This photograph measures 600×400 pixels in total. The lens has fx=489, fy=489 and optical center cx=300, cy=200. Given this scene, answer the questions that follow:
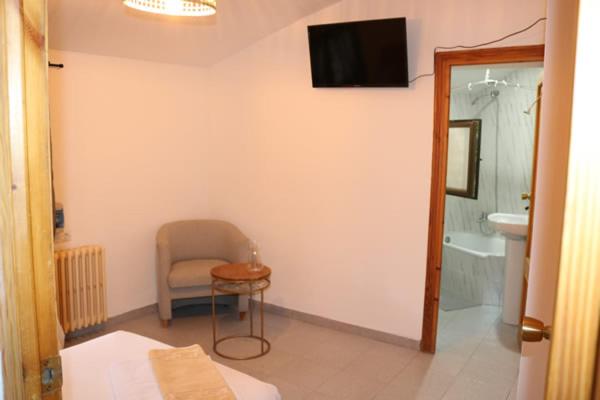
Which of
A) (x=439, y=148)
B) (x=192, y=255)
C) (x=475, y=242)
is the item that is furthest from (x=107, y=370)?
(x=475, y=242)

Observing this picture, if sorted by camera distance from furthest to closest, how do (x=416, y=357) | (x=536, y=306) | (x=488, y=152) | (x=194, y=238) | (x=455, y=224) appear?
(x=455, y=224) → (x=488, y=152) → (x=194, y=238) → (x=416, y=357) → (x=536, y=306)

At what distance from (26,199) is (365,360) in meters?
3.13

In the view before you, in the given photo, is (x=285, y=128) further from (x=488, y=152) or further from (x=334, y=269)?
(x=488, y=152)

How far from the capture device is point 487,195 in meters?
5.24

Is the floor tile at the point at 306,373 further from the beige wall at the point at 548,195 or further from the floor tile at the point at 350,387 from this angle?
the beige wall at the point at 548,195

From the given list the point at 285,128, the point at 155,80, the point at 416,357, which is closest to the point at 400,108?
the point at 285,128

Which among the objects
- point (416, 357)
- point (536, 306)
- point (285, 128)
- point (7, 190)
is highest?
point (285, 128)

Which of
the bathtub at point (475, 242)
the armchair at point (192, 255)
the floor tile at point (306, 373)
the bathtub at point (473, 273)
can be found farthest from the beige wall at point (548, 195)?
the bathtub at point (475, 242)

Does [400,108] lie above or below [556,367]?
above

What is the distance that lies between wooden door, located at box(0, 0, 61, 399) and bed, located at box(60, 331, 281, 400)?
4.14 feet

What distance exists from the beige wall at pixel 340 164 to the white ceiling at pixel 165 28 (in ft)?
0.59

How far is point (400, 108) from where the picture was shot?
3.67m

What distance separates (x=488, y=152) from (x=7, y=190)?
5.01m

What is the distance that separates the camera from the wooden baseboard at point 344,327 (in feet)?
12.5
